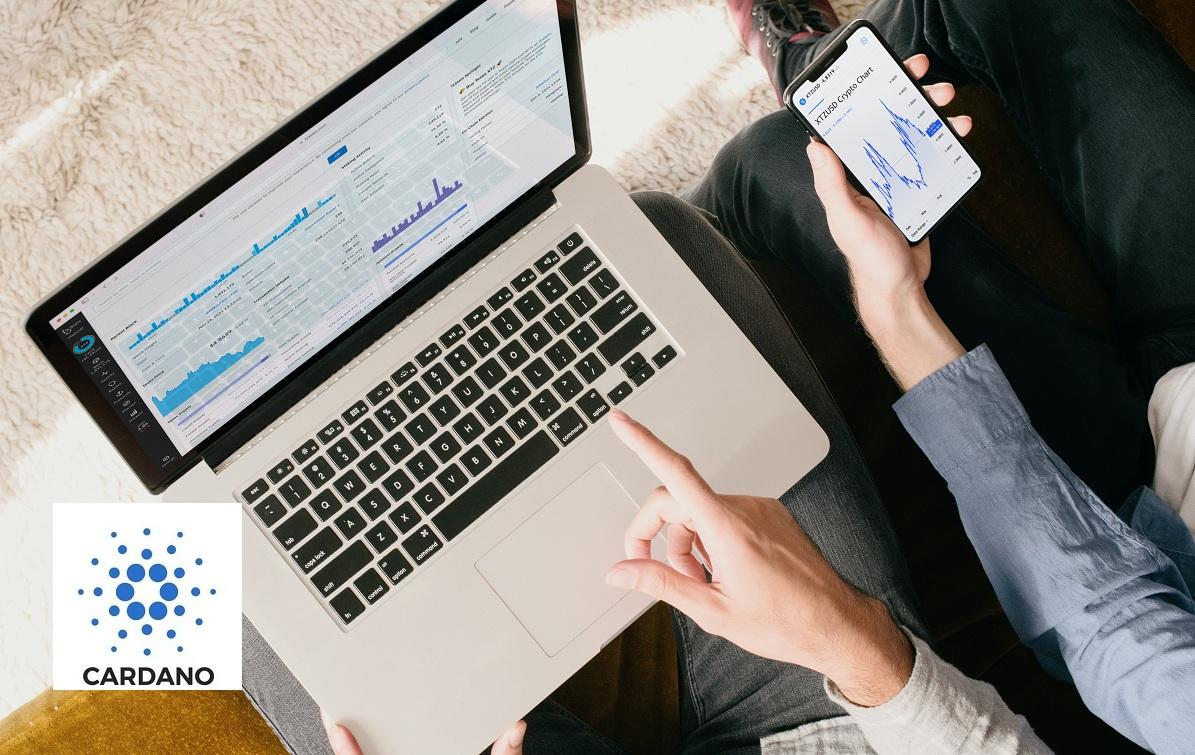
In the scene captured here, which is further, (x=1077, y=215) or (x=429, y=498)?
(x=1077, y=215)

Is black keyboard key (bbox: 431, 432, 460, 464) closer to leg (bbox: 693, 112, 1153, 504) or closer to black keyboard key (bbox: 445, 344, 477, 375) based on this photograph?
black keyboard key (bbox: 445, 344, 477, 375)

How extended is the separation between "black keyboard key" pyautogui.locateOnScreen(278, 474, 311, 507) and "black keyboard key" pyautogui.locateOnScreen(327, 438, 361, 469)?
33 mm

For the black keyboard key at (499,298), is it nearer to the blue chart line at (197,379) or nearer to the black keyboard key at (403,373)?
the black keyboard key at (403,373)

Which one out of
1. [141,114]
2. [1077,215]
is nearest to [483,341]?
[1077,215]

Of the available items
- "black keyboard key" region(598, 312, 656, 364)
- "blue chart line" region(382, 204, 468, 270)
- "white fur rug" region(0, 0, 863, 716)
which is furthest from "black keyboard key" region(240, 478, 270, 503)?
"white fur rug" region(0, 0, 863, 716)

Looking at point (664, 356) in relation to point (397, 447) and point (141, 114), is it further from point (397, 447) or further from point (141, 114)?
point (141, 114)

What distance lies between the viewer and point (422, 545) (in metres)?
0.77

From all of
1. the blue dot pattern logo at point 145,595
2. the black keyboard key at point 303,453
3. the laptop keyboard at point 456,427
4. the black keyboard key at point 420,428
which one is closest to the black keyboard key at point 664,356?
the laptop keyboard at point 456,427

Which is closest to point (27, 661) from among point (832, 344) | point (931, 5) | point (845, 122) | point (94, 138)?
point (94, 138)

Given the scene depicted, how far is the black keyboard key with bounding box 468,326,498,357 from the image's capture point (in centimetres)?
79

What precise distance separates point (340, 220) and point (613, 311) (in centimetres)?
25

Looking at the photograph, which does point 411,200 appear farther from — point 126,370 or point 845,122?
point 845,122

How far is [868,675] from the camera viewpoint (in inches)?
29.3

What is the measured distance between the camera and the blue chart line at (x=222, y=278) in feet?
2.15
